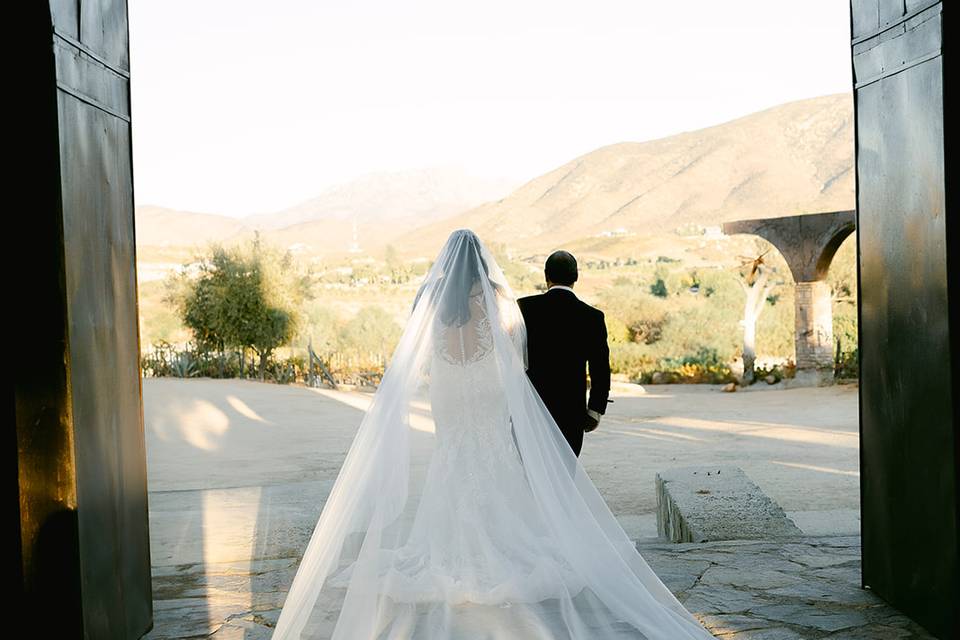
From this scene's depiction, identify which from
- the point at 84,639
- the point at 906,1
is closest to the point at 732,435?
the point at 906,1

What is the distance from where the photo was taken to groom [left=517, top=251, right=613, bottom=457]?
5.15m

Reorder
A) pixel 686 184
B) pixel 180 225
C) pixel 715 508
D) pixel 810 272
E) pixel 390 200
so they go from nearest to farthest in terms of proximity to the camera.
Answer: pixel 715 508 → pixel 810 272 → pixel 686 184 → pixel 180 225 → pixel 390 200

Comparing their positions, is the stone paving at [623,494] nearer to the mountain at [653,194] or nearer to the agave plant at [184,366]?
the agave plant at [184,366]

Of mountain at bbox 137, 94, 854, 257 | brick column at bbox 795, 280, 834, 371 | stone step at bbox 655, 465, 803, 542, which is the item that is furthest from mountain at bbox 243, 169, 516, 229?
stone step at bbox 655, 465, 803, 542

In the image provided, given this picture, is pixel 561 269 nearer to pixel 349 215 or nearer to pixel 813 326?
pixel 813 326

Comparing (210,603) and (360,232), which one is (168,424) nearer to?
(210,603)

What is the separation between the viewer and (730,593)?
462 centimetres

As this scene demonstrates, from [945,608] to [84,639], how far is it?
338cm

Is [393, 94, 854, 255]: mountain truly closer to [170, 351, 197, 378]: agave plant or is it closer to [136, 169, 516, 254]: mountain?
[136, 169, 516, 254]: mountain

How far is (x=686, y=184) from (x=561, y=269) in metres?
74.6

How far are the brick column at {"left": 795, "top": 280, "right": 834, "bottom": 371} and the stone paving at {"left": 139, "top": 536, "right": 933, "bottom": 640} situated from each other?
568 inches

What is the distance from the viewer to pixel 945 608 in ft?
12.7

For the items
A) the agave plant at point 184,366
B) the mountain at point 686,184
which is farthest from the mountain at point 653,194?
the agave plant at point 184,366

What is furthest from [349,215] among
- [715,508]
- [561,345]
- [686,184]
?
[561,345]
